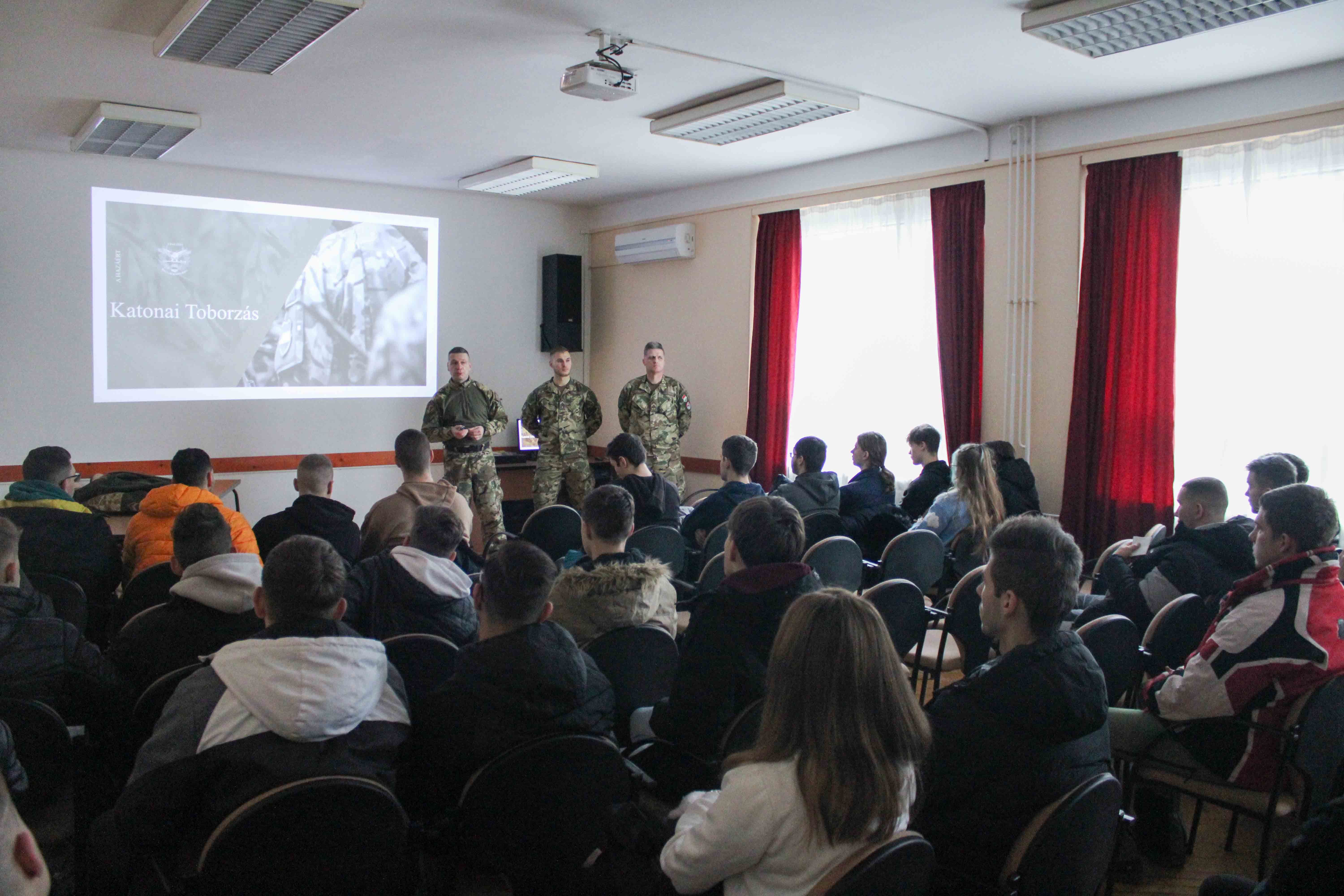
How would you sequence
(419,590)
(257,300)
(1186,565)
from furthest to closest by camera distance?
(257,300)
(1186,565)
(419,590)

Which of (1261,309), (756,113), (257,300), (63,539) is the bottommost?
(63,539)

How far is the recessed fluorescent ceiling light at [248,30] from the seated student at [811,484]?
2.61 meters

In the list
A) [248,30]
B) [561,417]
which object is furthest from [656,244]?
[248,30]

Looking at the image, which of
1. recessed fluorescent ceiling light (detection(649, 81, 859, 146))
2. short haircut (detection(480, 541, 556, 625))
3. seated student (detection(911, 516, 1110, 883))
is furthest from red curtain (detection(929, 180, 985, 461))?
short haircut (detection(480, 541, 556, 625))

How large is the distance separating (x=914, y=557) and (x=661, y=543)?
1.08 m

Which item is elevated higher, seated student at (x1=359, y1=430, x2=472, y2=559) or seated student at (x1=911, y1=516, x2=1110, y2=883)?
seated student at (x1=359, y1=430, x2=472, y2=559)

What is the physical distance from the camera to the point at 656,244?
299 inches

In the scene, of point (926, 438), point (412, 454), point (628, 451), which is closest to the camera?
point (412, 454)

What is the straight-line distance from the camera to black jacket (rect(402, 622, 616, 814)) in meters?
1.81

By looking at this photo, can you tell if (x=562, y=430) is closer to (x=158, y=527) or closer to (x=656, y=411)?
(x=656, y=411)

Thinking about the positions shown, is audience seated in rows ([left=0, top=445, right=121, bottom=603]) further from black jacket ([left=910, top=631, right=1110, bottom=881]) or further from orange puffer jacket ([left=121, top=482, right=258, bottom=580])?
black jacket ([left=910, top=631, right=1110, bottom=881])

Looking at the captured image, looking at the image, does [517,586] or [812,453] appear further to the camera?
[812,453]

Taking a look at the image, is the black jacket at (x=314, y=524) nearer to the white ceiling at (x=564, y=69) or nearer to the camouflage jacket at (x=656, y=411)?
the white ceiling at (x=564, y=69)

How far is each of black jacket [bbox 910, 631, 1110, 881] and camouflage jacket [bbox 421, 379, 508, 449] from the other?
5.25m
